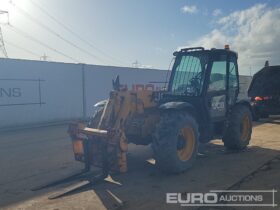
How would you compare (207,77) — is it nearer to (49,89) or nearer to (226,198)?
(226,198)

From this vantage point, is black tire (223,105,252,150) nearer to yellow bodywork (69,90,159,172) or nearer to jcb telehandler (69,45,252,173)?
jcb telehandler (69,45,252,173)

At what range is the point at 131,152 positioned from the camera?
8.22 m

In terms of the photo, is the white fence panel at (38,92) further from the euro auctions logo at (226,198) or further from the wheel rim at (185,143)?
the euro auctions logo at (226,198)

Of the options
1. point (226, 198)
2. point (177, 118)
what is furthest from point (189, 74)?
point (226, 198)

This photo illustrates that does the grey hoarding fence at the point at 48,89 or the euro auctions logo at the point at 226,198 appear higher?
the grey hoarding fence at the point at 48,89

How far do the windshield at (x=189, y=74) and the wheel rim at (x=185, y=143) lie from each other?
3.46 ft

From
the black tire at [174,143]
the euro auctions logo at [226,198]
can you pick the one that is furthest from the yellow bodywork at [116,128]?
the euro auctions logo at [226,198]

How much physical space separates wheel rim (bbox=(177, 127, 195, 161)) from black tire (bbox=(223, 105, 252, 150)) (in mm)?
1759

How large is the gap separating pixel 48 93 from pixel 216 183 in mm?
11058

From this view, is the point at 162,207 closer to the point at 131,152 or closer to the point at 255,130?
the point at 131,152

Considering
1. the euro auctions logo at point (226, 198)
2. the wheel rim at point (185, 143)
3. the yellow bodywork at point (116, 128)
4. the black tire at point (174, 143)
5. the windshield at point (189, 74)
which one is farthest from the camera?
the windshield at point (189, 74)

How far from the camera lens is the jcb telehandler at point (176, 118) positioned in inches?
230

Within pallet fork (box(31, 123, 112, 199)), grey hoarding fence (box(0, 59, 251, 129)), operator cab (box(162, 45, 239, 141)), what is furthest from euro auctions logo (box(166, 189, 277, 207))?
grey hoarding fence (box(0, 59, 251, 129))

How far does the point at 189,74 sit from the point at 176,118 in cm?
177
